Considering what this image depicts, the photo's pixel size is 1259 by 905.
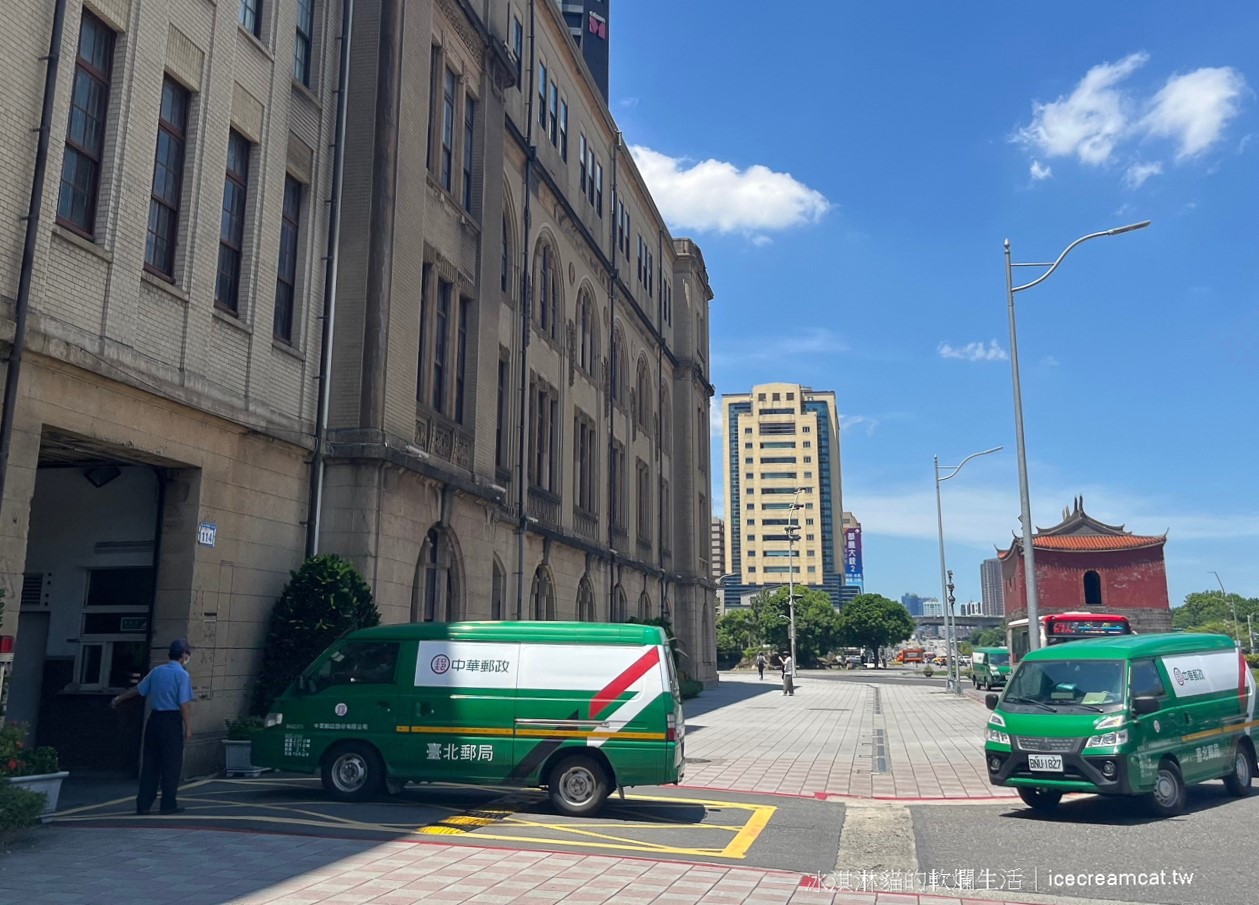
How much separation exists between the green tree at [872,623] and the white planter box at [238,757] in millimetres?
87591

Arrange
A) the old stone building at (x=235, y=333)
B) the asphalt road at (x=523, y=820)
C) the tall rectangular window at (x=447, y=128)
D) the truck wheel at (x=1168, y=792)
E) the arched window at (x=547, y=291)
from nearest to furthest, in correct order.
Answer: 1. the asphalt road at (x=523, y=820)
2. the truck wheel at (x=1168, y=792)
3. the old stone building at (x=235, y=333)
4. the tall rectangular window at (x=447, y=128)
5. the arched window at (x=547, y=291)

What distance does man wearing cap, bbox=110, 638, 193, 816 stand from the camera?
1086 centimetres

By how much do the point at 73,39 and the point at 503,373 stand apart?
16.0m

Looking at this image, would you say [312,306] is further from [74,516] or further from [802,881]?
[802,881]

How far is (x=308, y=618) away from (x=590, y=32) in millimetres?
63381

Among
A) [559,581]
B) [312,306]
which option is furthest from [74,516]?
[559,581]

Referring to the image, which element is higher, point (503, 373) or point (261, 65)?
point (261, 65)

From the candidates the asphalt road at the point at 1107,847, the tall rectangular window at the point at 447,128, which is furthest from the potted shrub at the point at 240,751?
the tall rectangular window at the point at 447,128

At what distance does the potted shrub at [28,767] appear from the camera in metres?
9.82

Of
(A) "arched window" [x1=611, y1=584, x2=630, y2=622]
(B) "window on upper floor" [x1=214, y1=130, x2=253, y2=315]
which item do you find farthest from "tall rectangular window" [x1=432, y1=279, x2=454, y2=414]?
(A) "arched window" [x1=611, y1=584, x2=630, y2=622]

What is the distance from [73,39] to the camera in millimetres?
12203

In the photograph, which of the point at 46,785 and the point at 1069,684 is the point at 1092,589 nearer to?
the point at 1069,684

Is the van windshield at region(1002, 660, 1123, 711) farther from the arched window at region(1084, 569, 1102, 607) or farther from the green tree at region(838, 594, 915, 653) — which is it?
the green tree at region(838, 594, 915, 653)

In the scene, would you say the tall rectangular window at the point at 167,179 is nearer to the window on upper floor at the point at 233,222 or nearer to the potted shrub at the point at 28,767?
the window on upper floor at the point at 233,222
